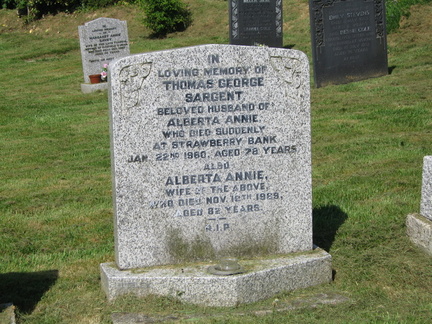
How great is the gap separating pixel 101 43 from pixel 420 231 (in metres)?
12.1

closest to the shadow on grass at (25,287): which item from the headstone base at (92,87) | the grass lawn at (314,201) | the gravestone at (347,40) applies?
the grass lawn at (314,201)

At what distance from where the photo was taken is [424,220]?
18.3 feet

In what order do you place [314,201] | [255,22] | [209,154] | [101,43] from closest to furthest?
[209,154] < [314,201] < [255,22] < [101,43]

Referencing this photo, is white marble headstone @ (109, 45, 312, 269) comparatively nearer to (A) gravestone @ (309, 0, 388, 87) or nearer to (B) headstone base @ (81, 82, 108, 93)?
(A) gravestone @ (309, 0, 388, 87)

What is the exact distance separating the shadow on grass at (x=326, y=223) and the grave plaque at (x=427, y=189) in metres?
0.78

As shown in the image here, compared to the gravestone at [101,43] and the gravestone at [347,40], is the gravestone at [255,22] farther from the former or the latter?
the gravestone at [347,40]

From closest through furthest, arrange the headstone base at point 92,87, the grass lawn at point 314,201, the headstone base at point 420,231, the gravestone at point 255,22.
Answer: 1. the grass lawn at point 314,201
2. the headstone base at point 420,231
3. the headstone base at point 92,87
4. the gravestone at point 255,22

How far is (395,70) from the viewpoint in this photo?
13.5m

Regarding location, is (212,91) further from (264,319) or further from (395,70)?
(395,70)

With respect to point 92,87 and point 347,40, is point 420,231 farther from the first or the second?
point 92,87

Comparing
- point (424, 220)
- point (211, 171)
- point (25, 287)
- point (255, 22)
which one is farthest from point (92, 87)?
point (424, 220)

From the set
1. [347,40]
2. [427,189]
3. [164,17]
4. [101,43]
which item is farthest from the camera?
[164,17]

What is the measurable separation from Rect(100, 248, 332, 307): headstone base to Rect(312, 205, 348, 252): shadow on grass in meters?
0.90

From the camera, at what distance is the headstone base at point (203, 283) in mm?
4754
